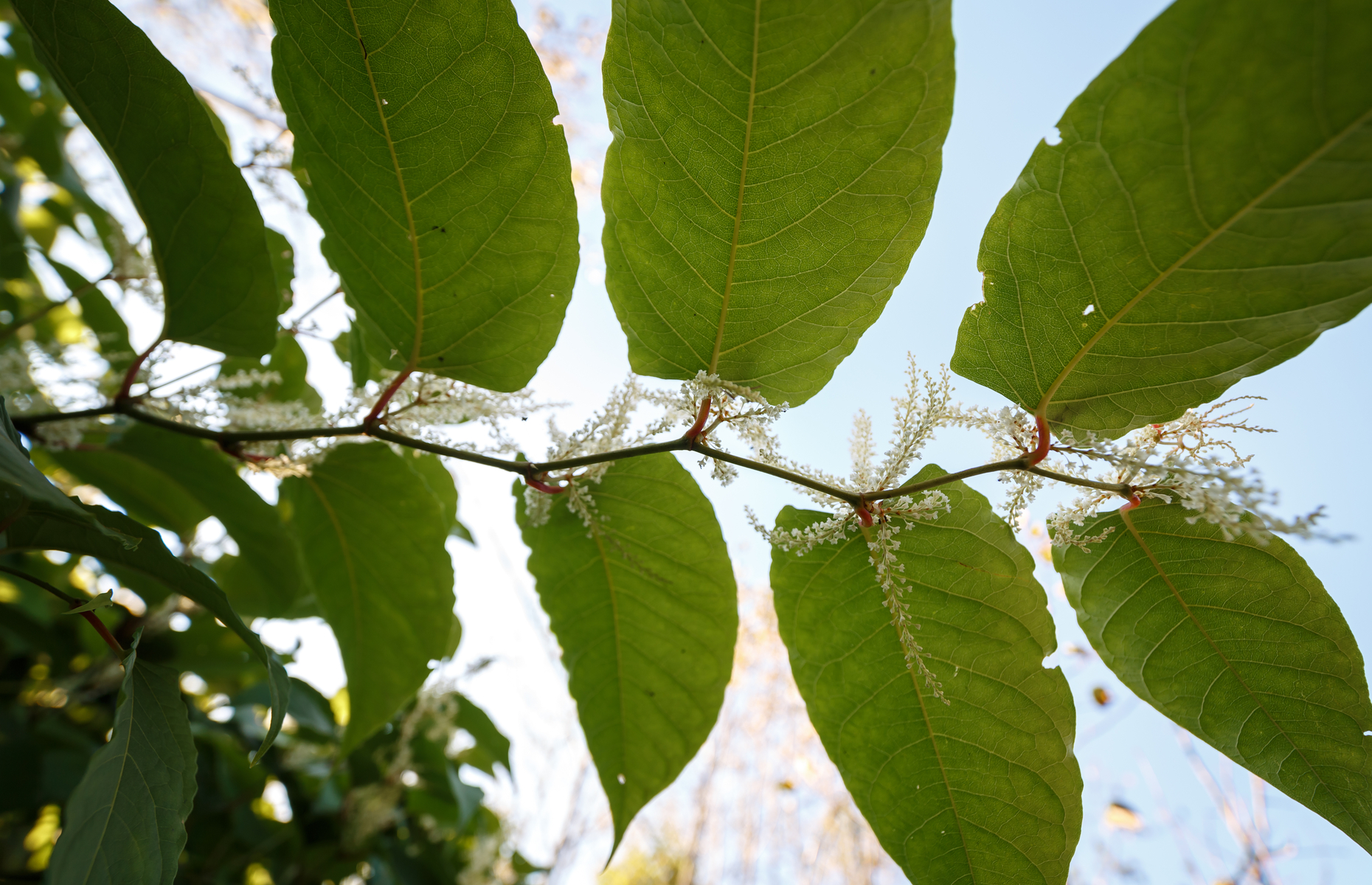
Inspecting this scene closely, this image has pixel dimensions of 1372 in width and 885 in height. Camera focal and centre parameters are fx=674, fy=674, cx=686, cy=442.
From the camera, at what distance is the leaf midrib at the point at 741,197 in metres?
0.76

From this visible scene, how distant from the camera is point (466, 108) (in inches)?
34.7

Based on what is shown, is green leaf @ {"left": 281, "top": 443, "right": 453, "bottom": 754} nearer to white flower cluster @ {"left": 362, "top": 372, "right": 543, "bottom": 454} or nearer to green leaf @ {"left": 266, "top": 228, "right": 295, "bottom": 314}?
white flower cluster @ {"left": 362, "top": 372, "right": 543, "bottom": 454}

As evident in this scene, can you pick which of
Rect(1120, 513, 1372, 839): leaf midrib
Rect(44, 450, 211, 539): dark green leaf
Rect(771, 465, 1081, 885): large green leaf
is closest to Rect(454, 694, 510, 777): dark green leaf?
Rect(44, 450, 211, 539): dark green leaf

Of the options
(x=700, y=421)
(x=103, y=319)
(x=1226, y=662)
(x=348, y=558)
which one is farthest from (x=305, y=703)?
(x=1226, y=662)

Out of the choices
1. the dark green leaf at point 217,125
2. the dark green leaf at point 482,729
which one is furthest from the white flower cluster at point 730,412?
the dark green leaf at point 482,729

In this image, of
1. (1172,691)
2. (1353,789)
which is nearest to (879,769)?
(1172,691)

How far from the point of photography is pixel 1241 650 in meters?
1.01

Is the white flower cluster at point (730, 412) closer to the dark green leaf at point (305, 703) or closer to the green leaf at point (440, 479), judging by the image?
the green leaf at point (440, 479)

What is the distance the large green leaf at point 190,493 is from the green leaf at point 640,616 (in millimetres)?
717

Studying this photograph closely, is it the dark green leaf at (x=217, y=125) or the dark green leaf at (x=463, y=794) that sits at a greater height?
the dark green leaf at (x=217, y=125)

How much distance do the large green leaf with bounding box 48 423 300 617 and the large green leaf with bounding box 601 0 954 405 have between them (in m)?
1.03

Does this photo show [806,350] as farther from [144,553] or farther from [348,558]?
[348,558]

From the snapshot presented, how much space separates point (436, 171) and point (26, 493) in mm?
581

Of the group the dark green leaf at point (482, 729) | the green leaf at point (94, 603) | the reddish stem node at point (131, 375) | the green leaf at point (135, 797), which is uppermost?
the reddish stem node at point (131, 375)
